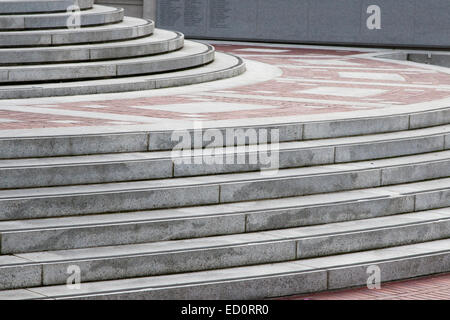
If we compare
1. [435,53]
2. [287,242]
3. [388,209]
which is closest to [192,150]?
[287,242]

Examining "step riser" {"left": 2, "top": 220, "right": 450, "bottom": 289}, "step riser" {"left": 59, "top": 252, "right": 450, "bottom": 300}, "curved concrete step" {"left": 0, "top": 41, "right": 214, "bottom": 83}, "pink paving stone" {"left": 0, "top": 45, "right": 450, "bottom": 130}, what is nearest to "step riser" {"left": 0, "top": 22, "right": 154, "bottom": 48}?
"curved concrete step" {"left": 0, "top": 41, "right": 214, "bottom": 83}

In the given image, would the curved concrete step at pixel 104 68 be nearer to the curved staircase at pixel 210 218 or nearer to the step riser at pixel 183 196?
the curved staircase at pixel 210 218

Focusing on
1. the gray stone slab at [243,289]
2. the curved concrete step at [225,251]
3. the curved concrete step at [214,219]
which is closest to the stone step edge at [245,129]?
the curved concrete step at [214,219]

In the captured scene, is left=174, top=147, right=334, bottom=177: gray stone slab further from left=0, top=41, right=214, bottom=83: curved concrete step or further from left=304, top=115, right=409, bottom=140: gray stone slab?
left=0, top=41, right=214, bottom=83: curved concrete step

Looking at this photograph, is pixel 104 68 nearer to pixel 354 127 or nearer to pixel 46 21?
pixel 46 21

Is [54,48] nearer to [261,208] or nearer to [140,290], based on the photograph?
[261,208]

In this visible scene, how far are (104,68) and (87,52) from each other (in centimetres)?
38

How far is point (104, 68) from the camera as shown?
38.9ft

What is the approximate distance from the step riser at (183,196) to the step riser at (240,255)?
0.60 metres

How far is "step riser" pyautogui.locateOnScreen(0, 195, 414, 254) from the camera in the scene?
6.88m

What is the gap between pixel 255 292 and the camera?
23.5ft

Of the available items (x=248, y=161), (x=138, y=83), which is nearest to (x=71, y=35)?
(x=138, y=83)

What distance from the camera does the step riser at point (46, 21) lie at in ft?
40.5

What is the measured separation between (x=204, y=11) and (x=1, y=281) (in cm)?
1578
